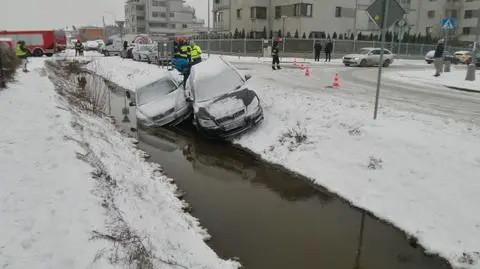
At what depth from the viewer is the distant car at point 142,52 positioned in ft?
103

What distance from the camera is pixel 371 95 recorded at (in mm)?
13688

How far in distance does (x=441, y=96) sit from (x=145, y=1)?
337 feet

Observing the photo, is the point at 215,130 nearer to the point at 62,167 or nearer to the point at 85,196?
the point at 62,167

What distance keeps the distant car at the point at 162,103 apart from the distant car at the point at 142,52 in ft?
62.8

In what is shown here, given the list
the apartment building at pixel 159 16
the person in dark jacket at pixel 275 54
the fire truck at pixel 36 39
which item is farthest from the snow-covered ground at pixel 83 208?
the apartment building at pixel 159 16

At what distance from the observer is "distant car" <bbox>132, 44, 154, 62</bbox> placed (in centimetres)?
3128

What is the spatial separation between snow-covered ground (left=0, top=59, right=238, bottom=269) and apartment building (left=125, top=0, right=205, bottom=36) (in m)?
101

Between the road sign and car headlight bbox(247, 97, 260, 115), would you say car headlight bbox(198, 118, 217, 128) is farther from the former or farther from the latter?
the road sign

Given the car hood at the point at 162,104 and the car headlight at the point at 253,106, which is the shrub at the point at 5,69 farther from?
the car headlight at the point at 253,106

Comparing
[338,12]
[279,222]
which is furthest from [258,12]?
[279,222]

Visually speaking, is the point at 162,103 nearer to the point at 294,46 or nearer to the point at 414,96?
the point at 414,96

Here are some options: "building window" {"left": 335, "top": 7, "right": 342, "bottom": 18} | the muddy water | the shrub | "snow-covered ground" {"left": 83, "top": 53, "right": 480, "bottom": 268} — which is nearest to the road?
"snow-covered ground" {"left": 83, "top": 53, "right": 480, "bottom": 268}

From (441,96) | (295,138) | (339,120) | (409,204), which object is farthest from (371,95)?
(409,204)

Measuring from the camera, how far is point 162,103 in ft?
39.3
